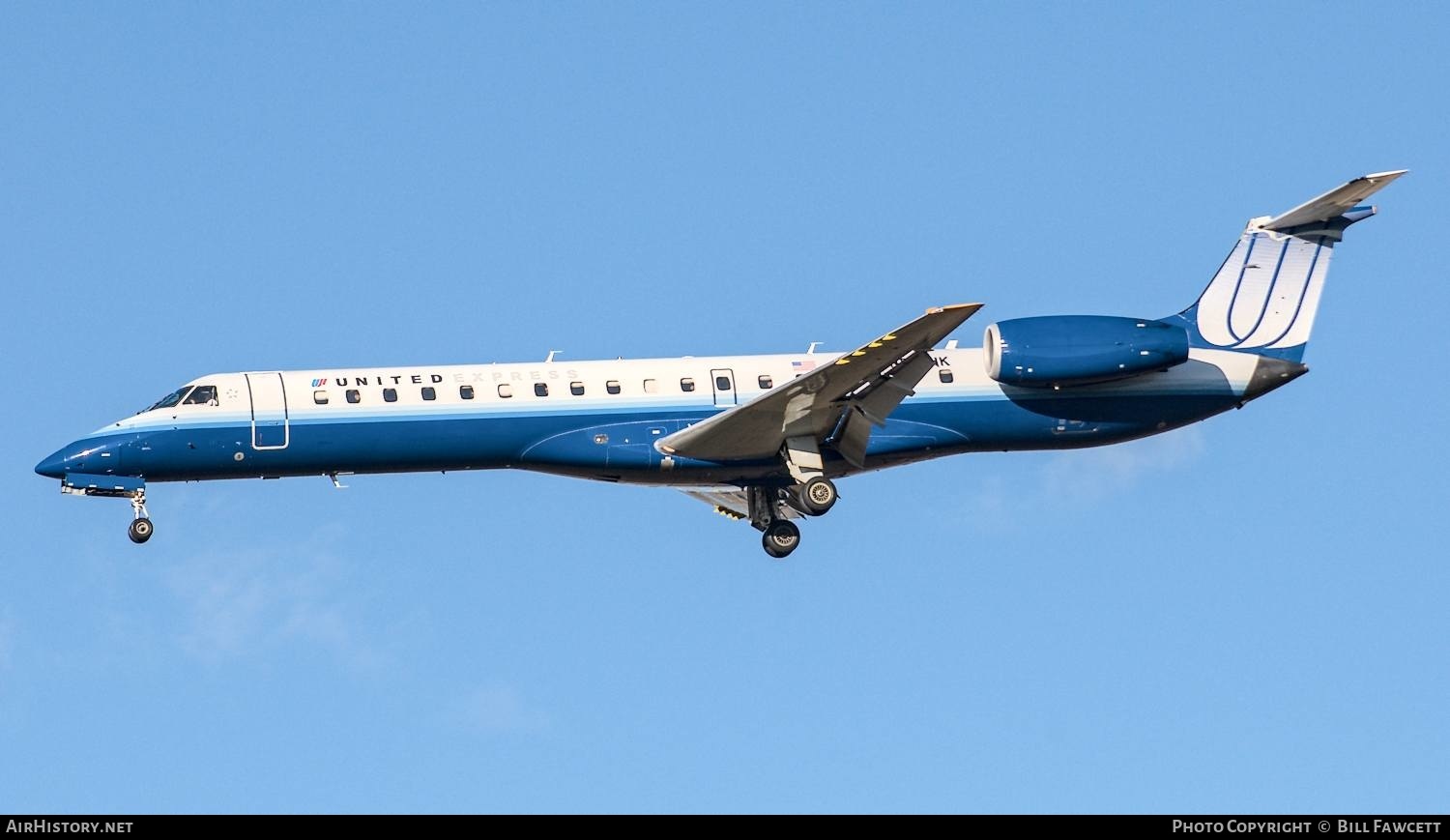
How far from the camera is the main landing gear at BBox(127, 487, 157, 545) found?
36.6 metres

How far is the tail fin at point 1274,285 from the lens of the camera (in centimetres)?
3988

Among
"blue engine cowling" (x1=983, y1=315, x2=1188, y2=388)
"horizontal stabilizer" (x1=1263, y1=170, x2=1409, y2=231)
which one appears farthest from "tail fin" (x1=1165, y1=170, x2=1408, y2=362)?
"blue engine cowling" (x1=983, y1=315, x2=1188, y2=388)

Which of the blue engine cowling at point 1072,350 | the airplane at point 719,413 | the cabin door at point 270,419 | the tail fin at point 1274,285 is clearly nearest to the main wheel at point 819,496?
the airplane at point 719,413

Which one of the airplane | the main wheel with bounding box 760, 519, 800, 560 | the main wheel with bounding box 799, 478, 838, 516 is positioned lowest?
the main wheel with bounding box 760, 519, 800, 560

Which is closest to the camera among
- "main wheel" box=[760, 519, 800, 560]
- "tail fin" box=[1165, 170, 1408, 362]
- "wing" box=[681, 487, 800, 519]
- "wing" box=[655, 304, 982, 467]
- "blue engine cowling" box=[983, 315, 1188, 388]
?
"wing" box=[655, 304, 982, 467]

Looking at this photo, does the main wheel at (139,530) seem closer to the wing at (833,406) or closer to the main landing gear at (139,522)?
the main landing gear at (139,522)

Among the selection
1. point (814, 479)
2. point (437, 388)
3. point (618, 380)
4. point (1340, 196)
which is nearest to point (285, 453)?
point (437, 388)

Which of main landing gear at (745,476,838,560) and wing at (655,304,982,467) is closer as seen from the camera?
wing at (655,304,982,467)

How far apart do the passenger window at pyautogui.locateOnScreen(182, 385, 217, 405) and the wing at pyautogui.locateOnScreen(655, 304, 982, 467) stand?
766cm

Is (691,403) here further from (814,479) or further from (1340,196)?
(1340,196)

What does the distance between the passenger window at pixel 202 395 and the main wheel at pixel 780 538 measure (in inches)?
394

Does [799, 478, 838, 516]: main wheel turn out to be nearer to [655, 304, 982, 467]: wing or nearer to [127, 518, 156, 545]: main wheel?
[655, 304, 982, 467]: wing
